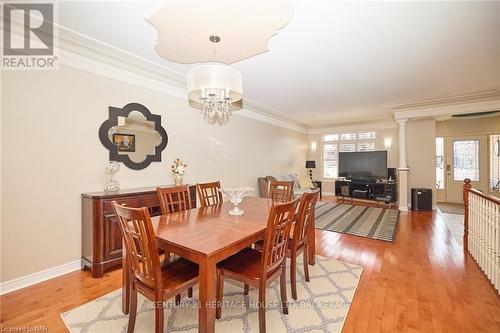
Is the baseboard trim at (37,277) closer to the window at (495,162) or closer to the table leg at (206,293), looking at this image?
the table leg at (206,293)

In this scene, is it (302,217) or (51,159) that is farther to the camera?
(51,159)

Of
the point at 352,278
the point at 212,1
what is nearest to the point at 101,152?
the point at 212,1

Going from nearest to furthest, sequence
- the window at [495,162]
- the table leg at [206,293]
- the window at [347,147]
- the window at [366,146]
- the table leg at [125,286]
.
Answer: the table leg at [206,293] → the table leg at [125,286] → the window at [495,162] → the window at [366,146] → the window at [347,147]

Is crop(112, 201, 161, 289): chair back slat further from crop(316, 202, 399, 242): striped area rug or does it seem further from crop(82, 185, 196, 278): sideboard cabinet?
crop(316, 202, 399, 242): striped area rug

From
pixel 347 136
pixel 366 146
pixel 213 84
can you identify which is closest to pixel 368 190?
pixel 366 146

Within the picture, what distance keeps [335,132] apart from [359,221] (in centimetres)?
448

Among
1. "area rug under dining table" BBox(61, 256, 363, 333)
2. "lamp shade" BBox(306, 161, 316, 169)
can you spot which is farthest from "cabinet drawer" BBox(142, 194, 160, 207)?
"lamp shade" BBox(306, 161, 316, 169)

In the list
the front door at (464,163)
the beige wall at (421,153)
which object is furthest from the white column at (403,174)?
the front door at (464,163)

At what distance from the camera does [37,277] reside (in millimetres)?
2334

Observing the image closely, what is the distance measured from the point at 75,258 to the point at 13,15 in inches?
→ 100

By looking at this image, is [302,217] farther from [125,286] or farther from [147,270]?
[125,286]

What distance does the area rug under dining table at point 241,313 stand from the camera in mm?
1722

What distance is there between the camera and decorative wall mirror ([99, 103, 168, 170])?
292 cm

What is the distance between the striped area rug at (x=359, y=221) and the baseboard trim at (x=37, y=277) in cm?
379
